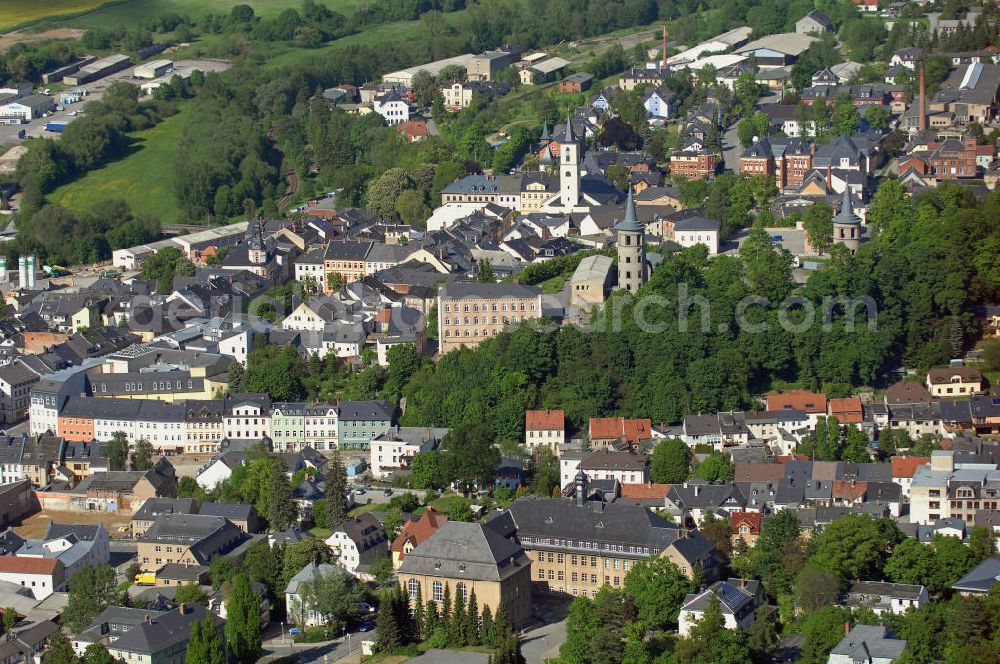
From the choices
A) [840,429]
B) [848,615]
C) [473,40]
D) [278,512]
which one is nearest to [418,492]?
[278,512]

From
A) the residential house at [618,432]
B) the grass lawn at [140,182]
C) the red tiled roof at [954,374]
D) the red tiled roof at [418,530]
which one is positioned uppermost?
the grass lawn at [140,182]

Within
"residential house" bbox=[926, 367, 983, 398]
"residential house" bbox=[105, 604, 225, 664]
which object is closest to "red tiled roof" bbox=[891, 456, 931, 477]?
"residential house" bbox=[926, 367, 983, 398]

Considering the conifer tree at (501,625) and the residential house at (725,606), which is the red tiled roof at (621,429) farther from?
the conifer tree at (501,625)

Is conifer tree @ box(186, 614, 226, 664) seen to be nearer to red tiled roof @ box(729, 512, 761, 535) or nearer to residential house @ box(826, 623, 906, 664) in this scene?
red tiled roof @ box(729, 512, 761, 535)

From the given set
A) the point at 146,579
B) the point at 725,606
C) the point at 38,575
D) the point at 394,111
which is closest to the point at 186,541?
the point at 146,579

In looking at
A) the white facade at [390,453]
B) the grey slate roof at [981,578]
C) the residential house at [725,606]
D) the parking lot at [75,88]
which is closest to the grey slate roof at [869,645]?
the residential house at [725,606]
